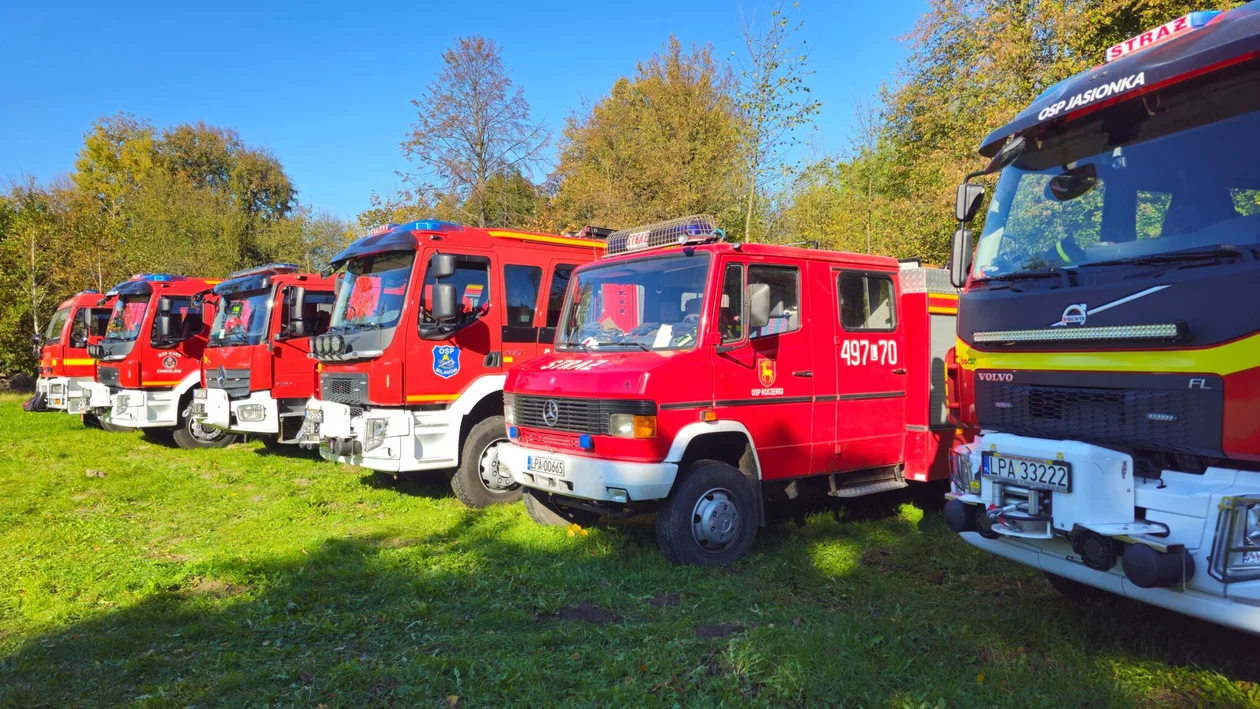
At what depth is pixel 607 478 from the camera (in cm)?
535

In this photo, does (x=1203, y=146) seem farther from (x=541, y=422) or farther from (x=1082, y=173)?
(x=541, y=422)

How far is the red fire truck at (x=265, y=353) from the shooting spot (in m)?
10.7

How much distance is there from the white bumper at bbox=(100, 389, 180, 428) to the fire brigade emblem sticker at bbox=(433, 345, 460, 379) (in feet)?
23.9

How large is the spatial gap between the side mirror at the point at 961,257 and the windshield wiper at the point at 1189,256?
105 cm

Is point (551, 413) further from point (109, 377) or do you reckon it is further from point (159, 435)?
point (159, 435)

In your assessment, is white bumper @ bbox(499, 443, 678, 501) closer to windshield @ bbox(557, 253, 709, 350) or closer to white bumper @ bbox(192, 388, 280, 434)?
windshield @ bbox(557, 253, 709, 350)

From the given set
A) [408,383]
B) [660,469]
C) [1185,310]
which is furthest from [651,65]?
[1185,310]

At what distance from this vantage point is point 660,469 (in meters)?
5.30

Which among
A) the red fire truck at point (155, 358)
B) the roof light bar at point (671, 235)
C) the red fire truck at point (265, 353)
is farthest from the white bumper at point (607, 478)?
the red fire truck at point (155, 358)

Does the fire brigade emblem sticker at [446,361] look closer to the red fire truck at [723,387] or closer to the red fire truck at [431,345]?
the red fire truck at [431,345]

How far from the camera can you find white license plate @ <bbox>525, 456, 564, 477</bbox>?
571cm

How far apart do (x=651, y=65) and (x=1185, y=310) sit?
74.1ft

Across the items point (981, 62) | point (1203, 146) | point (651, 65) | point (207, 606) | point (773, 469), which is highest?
point (651, 65)

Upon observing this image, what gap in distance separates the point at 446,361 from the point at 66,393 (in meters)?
11.3
